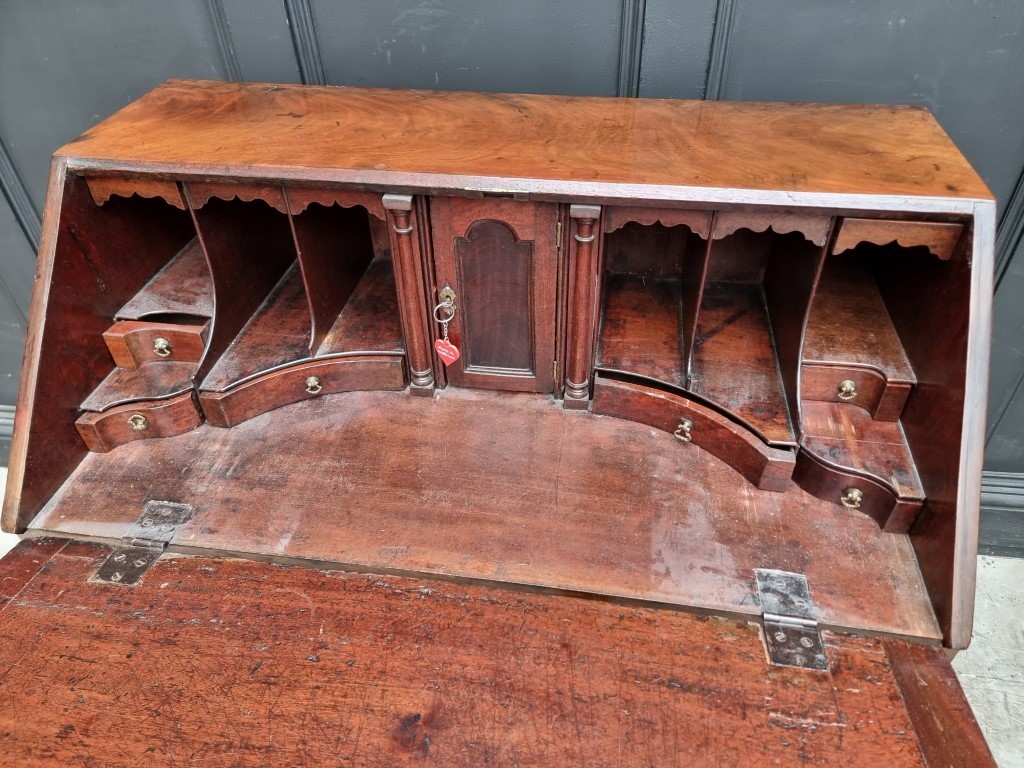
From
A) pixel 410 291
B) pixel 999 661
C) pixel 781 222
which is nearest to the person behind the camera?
pixel 781 222

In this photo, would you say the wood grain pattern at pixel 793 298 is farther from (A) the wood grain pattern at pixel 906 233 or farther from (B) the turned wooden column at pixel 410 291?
(B) the turned wooden column at pixel 410 291

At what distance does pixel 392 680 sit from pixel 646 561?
0.46 meters

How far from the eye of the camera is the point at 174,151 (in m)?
1.21

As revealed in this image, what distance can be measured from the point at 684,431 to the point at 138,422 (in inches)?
44.1

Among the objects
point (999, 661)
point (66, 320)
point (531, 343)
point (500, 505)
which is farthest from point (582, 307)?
point (999, 661)

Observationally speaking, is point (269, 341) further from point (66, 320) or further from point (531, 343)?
point (531, 343)

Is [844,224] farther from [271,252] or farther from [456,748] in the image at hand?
[271,252]

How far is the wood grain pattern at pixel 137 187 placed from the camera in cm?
122

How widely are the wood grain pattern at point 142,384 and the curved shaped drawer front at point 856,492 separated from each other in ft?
4.07

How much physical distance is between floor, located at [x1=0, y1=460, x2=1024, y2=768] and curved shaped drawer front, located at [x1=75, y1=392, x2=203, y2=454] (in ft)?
7.48

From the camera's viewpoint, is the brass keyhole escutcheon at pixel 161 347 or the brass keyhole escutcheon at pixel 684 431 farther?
the brass keyhole escutcheon at pixel 161 347

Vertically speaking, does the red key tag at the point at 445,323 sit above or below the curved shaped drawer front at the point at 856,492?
above

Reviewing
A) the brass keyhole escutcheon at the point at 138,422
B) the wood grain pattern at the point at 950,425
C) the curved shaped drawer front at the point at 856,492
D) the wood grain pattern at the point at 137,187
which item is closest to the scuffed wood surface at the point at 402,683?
the wood grain pattern at the point at 950,425

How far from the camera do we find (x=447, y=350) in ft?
4.55
